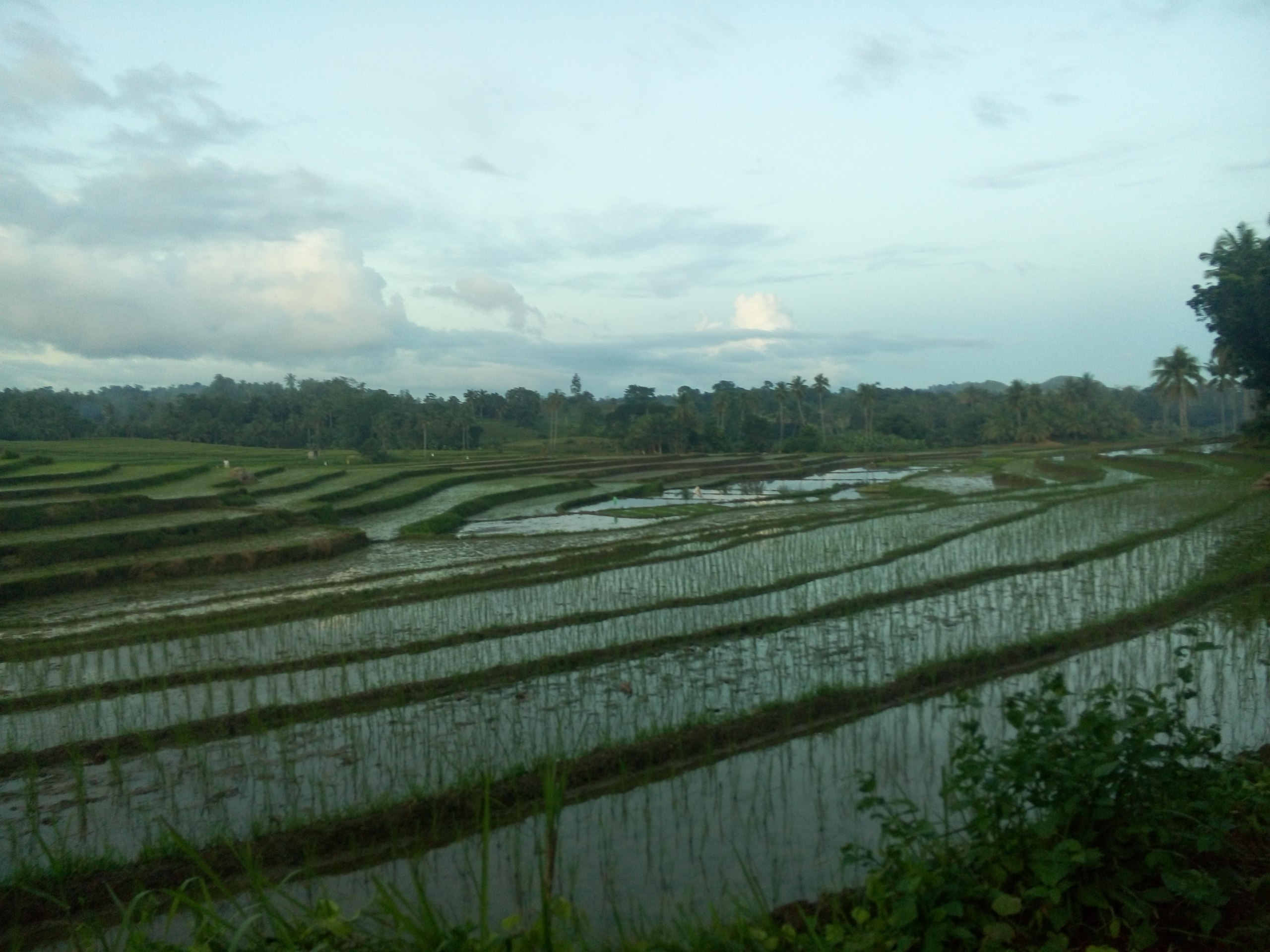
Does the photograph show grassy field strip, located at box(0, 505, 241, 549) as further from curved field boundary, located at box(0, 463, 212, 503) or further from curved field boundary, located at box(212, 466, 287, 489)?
curved field boundary, located at box(212, 466, 287, 489)

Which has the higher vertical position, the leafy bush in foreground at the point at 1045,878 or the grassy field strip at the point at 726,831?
the leafy bush in foreground at the point at 1045,878

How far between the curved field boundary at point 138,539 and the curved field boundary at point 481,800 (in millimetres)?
8953

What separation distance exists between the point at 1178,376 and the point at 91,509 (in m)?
51.5

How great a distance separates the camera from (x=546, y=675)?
7.52 m

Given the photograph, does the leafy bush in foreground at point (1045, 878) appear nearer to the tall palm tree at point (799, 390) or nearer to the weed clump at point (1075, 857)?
the weed clump at point (1075, 857)

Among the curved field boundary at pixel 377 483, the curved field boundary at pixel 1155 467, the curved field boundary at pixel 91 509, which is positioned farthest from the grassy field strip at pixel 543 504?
the curved field boundary at pixel 1155 467

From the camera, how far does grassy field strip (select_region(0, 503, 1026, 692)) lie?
27.6ft

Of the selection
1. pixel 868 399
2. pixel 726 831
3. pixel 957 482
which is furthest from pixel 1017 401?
pixel 726 831

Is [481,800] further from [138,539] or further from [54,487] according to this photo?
[54,487]

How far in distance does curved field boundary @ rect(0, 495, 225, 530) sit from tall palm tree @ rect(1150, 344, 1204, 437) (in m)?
48.7

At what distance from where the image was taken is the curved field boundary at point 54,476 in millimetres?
19188

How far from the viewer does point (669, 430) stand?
1924 inches

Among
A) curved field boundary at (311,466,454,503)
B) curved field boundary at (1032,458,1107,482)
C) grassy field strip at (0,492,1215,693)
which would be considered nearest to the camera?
grassy field strip at (0,492,1215,693)

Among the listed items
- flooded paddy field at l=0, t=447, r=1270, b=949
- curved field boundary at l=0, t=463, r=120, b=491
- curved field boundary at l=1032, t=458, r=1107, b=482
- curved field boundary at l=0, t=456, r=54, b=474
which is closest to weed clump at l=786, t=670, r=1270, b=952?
flooded paddy field at l=0, t=447, r=1270, b=949
